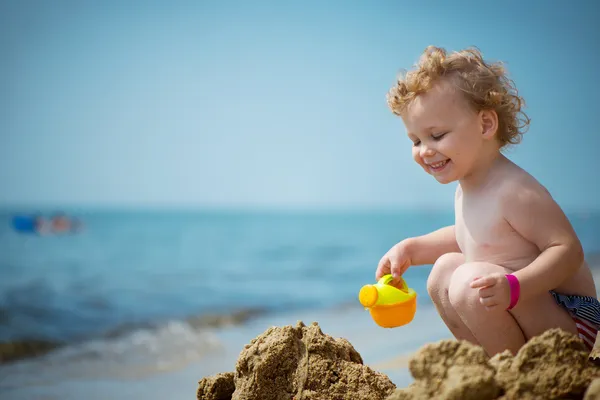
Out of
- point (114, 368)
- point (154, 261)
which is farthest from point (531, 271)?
point (154, 261)

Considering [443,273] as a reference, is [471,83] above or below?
above

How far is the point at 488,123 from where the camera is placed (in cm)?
197

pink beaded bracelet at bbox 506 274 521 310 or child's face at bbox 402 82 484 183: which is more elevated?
child's face at bbox 402 82 484 183

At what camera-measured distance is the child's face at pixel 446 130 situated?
6.35ft

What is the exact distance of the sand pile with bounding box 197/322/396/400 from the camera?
5.76 feet

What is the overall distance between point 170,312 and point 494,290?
244 inches

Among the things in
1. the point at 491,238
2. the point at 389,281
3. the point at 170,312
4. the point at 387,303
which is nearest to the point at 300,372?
the point at 387,303

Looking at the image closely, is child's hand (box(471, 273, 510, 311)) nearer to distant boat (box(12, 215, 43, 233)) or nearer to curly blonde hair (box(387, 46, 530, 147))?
curly blonde hair (box(387, 46, 530, 147))

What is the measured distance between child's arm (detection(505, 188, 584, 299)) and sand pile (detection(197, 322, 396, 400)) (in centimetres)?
51

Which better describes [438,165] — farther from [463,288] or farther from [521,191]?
[463,288]

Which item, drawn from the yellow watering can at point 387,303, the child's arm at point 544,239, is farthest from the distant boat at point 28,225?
the child's arm at point 544,239

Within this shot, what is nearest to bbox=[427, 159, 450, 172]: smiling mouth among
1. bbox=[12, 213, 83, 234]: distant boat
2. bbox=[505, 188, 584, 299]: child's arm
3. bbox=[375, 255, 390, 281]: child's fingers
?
bbox=[505, 188, 584, 299]: child's arm

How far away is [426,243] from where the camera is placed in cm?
226

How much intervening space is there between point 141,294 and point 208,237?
15.6 metres
